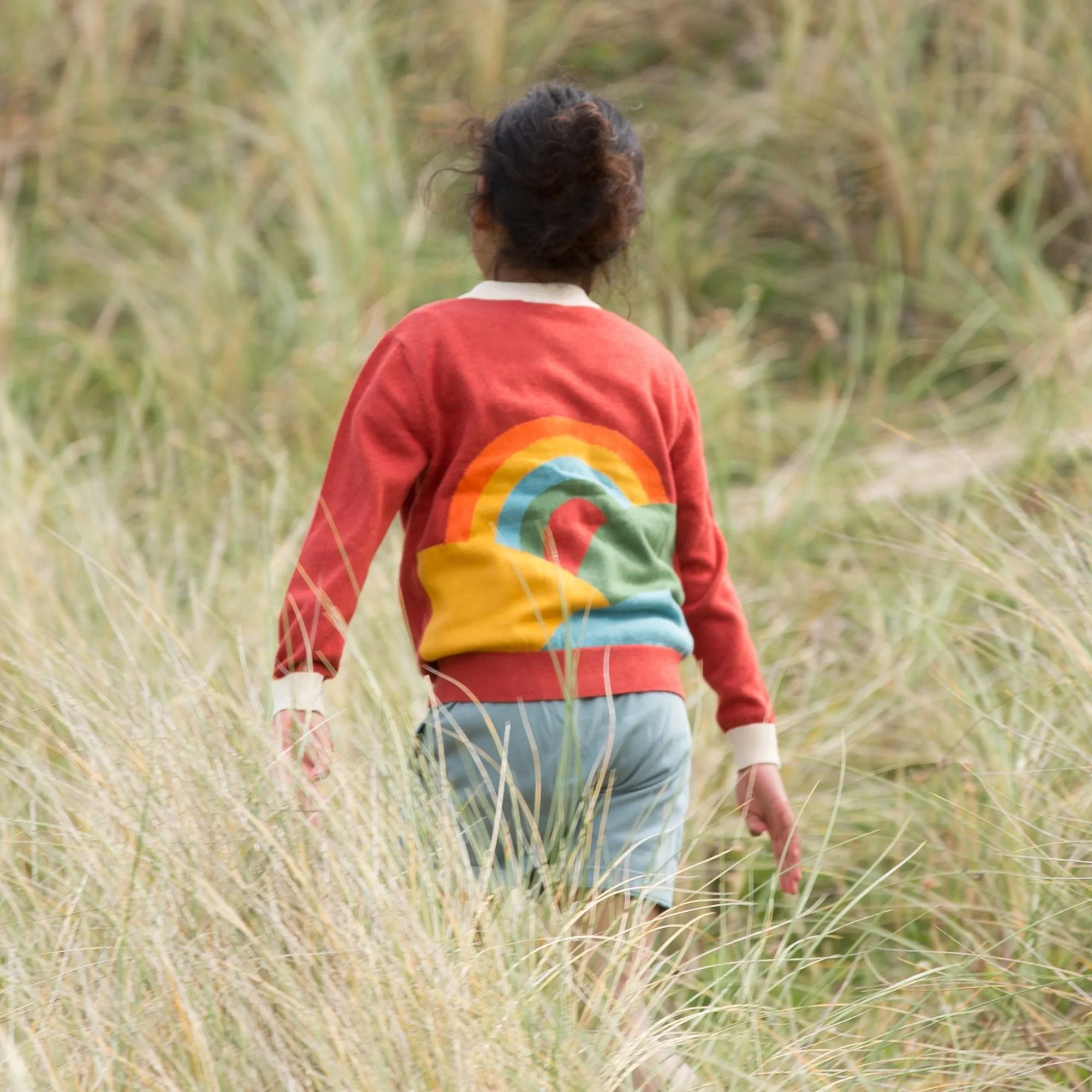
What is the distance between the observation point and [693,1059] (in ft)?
6.55

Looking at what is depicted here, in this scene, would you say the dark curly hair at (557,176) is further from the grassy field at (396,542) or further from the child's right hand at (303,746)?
the child's right hand at (303,746)

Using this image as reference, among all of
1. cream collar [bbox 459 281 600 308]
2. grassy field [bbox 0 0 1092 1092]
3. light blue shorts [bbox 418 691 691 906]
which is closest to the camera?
grassy field [bbox 0 0 1092 1092]

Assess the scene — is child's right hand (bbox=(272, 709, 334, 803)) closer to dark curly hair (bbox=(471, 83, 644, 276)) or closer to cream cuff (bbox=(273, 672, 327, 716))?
cream cuff (bbox=(273, 672, 327, 716))

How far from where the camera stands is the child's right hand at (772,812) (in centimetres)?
216

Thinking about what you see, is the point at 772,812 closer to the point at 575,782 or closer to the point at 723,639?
the point at 723,639

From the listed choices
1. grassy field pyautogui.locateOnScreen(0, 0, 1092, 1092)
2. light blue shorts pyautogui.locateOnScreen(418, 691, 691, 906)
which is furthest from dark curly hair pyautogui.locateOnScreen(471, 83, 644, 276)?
light blue shorts pyautogui.locateOnScreen(418, 691, 691, 906)

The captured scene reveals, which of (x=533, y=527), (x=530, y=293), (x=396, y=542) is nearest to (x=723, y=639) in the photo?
(x=533, y=527)

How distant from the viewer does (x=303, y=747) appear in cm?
189

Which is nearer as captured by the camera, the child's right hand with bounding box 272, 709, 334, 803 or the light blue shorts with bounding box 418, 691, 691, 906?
the child's right hand with bounding box 272, 709, 334, 803

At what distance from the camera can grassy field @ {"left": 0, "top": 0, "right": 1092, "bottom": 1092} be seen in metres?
1.76

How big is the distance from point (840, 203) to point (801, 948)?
3649mm

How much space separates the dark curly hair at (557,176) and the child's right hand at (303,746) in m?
0.65

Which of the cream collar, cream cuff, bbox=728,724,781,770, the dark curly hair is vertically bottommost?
cream cuff, bbox=728,724,781,770

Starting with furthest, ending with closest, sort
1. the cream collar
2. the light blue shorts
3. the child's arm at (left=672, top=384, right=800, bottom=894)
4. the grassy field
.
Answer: the child's arm at (left=672, top=384, right=800, bottom=894) < the cream collar < the light blue shorts < the grassy field
